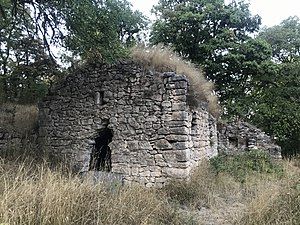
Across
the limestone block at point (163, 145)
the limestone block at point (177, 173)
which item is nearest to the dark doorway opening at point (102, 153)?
the limestone block at point (163, 145)

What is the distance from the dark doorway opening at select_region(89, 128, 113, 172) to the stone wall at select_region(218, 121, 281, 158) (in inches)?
253

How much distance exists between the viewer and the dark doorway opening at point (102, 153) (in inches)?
337

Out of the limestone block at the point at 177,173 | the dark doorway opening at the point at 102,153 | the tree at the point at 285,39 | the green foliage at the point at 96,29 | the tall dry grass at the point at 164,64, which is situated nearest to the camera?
the green foliage at the point at 96,29

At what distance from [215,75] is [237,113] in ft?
10.1

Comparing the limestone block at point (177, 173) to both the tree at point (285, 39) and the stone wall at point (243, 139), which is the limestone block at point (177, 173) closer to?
the stone wall at point (243, 139)

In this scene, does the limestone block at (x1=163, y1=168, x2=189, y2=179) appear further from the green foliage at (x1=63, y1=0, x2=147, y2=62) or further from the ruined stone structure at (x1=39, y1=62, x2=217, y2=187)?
the green foliage at (x1=63, y1=0, x2=147, y2=62)

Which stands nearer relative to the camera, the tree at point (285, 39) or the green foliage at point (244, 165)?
the green foliage at point (244, 165)

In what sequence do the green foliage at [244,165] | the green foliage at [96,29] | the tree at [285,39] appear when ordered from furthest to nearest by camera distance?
1. the tree at [285,39]
2. the green foliage at [244,165]
3. the green foliage at [96,29]

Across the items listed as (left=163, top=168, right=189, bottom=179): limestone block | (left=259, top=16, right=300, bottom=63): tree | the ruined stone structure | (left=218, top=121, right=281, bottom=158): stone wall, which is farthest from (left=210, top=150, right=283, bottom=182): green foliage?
(left=259, top=16, right=300, bottom=63): tree

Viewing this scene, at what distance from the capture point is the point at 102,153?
30.2ft

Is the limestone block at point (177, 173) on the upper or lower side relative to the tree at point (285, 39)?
lower

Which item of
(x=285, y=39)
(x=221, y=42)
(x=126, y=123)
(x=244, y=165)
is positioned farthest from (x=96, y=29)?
(x=285, y=39)

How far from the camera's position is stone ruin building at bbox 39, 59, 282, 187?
755 centimetres

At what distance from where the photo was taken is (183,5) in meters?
19.0
